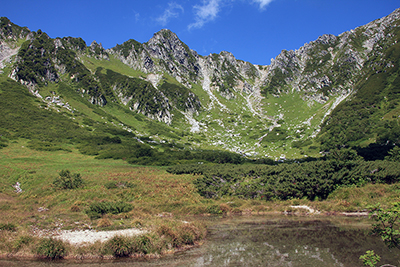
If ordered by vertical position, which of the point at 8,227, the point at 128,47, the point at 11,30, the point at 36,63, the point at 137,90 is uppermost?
the point at 128,47

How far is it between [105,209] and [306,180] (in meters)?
24.2

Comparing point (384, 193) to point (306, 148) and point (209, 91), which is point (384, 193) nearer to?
point (306, 148)

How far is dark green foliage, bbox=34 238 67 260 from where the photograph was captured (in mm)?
12656

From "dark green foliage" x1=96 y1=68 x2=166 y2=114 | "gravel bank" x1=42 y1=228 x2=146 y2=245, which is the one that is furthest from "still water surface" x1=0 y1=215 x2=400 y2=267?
"dark green foliage" x1=96 y1=68 x2=166 y2=114

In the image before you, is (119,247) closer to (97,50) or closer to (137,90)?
(137,90)

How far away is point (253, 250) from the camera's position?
43.6ft

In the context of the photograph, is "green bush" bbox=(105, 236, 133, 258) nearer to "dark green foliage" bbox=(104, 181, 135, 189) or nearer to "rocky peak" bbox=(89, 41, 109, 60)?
"dark green foliage" bbox=(104, 181, 135, 189)

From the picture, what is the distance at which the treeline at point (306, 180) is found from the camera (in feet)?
85.1

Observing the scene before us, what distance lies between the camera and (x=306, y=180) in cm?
2711

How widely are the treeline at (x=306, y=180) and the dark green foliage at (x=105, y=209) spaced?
11.7 m

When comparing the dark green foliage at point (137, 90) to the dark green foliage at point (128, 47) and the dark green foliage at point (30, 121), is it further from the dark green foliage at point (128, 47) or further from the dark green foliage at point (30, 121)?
the dark green foliage at point (30, 121)

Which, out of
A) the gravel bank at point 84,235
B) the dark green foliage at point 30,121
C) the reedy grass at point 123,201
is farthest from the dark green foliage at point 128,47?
the gravel bank at point 84,235

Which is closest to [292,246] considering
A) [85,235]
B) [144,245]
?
[144,245]

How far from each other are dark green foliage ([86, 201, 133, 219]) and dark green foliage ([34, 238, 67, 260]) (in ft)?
24.6
